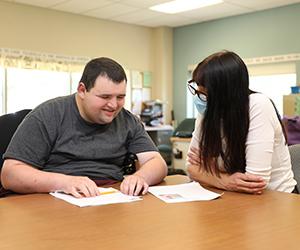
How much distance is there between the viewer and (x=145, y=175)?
1690 millimetres

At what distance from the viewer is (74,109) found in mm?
1786

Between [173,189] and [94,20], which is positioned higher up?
[94,20]

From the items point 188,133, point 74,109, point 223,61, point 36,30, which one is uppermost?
point 36,30

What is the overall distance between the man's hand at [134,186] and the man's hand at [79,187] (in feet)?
0.36

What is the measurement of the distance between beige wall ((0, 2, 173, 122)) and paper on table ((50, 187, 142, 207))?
4076 millimetres

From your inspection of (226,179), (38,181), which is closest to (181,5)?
(226,179)

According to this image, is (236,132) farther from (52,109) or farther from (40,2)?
(40,2)

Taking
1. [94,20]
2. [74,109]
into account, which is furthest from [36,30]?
[74,109]

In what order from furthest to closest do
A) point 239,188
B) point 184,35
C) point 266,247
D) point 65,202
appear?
1. point 184,35
2. point 239,188
3. point 65,202
4. point 266,247

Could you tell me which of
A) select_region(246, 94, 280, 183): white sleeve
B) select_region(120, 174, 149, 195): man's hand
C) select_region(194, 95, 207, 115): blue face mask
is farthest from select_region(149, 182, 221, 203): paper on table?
select_region(194, 95, 207, 115): blue face mask

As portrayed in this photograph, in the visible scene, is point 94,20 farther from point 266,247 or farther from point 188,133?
point 266,247

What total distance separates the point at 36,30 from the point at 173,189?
4.31 m

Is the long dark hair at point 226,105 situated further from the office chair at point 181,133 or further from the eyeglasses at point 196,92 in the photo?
the office chair at point 181,133

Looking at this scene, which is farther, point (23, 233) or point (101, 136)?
point (101, 136)
